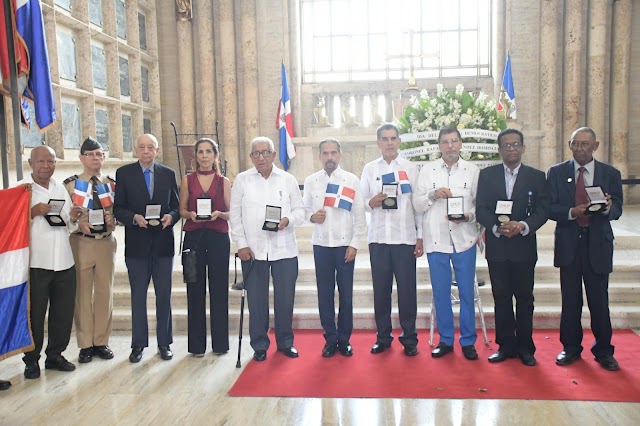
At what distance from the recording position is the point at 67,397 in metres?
3.84

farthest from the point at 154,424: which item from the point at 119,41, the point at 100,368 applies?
the point at 119,41

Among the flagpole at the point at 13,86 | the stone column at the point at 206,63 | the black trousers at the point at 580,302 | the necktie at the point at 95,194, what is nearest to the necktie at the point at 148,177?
the necktie at the point at 95,194

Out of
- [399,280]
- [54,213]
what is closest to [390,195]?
[399,280]

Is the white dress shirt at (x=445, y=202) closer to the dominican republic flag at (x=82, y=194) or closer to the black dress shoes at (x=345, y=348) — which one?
the black dress shoes at (x=345, y=348)

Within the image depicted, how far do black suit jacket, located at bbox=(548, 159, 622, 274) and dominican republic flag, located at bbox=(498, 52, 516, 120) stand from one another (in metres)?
5.94

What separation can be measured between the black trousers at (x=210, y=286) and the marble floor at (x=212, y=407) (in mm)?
392

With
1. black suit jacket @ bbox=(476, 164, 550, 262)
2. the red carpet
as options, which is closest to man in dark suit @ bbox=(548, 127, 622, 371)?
black suit jacket @ bbox=(476, 164, 550, 262)

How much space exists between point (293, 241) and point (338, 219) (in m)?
0.41

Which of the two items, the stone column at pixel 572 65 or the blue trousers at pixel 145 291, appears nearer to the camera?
the blue trousers at pixel 145 291

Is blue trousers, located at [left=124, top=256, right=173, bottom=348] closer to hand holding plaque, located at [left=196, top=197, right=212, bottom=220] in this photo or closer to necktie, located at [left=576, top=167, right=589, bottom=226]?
hand holding plaque, located at [left=196, top=197, right=212, bottom=220]

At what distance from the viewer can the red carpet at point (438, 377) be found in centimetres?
370

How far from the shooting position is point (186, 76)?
1173 cm

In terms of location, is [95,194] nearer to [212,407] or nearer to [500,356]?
[212,407]

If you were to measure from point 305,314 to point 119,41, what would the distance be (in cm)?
664
